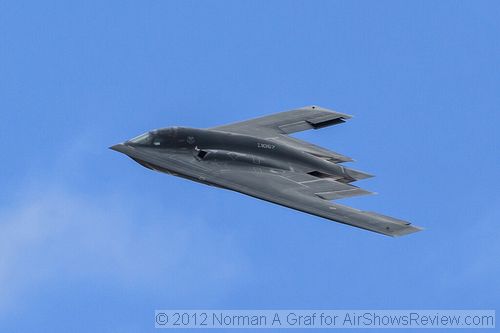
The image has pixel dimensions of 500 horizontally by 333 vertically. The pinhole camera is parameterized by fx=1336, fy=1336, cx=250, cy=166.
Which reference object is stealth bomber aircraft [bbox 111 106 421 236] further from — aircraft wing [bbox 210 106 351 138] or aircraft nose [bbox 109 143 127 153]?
aircraft wing [bbox 210 106 351 138]

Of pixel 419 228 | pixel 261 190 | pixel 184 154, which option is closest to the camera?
pixel 419 228

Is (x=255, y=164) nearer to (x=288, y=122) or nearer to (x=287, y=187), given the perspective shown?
(x=287, y=187)

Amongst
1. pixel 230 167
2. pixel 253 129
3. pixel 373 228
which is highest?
pixel 253 129

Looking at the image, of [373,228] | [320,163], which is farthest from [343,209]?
[320,163]

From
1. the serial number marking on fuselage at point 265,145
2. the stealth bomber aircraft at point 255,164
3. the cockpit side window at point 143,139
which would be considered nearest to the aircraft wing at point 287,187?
the stealth bomber aircraft at point 255,164

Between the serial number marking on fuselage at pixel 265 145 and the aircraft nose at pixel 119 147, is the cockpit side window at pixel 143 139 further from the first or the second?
the serial number marking on fuselage at pixel 265 145

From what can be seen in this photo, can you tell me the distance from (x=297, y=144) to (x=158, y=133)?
7529 mm

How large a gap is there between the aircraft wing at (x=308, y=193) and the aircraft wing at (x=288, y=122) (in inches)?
261

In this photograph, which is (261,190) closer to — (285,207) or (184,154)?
(285,207)

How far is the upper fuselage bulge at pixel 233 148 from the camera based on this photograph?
198 feet

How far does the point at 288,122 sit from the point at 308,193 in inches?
452

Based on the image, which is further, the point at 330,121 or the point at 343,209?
the point at 330,121

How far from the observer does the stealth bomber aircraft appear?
2221 inches

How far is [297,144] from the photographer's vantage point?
2544 inches
